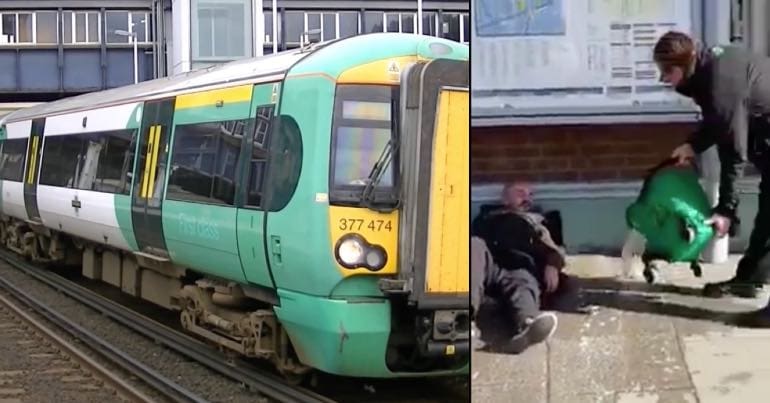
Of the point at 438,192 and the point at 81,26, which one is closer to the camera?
the point at 438,192

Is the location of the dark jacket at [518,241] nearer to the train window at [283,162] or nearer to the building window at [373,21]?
the train window at [283,162]

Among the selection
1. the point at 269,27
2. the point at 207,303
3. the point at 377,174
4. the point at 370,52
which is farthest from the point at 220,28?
the point at 269,27

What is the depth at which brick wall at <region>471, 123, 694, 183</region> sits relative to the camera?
277 cm

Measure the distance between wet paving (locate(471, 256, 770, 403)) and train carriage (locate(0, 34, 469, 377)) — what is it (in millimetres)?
3993

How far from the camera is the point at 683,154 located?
9.04 feet

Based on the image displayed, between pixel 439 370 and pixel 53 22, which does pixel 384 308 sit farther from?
pixel 53 22

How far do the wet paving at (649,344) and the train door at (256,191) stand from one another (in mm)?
4895

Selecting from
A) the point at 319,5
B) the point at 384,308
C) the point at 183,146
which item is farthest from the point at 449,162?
the point at 319,5

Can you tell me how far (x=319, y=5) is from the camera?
3866 cm

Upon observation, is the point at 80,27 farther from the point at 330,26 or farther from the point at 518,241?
the point at 518,241

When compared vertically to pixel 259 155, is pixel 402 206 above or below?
below

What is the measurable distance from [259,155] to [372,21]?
3174 cm

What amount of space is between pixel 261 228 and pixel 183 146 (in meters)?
2.08

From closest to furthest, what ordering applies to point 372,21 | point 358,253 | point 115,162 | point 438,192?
point 438,192, point 358,253, point 115,162, point 372,21
